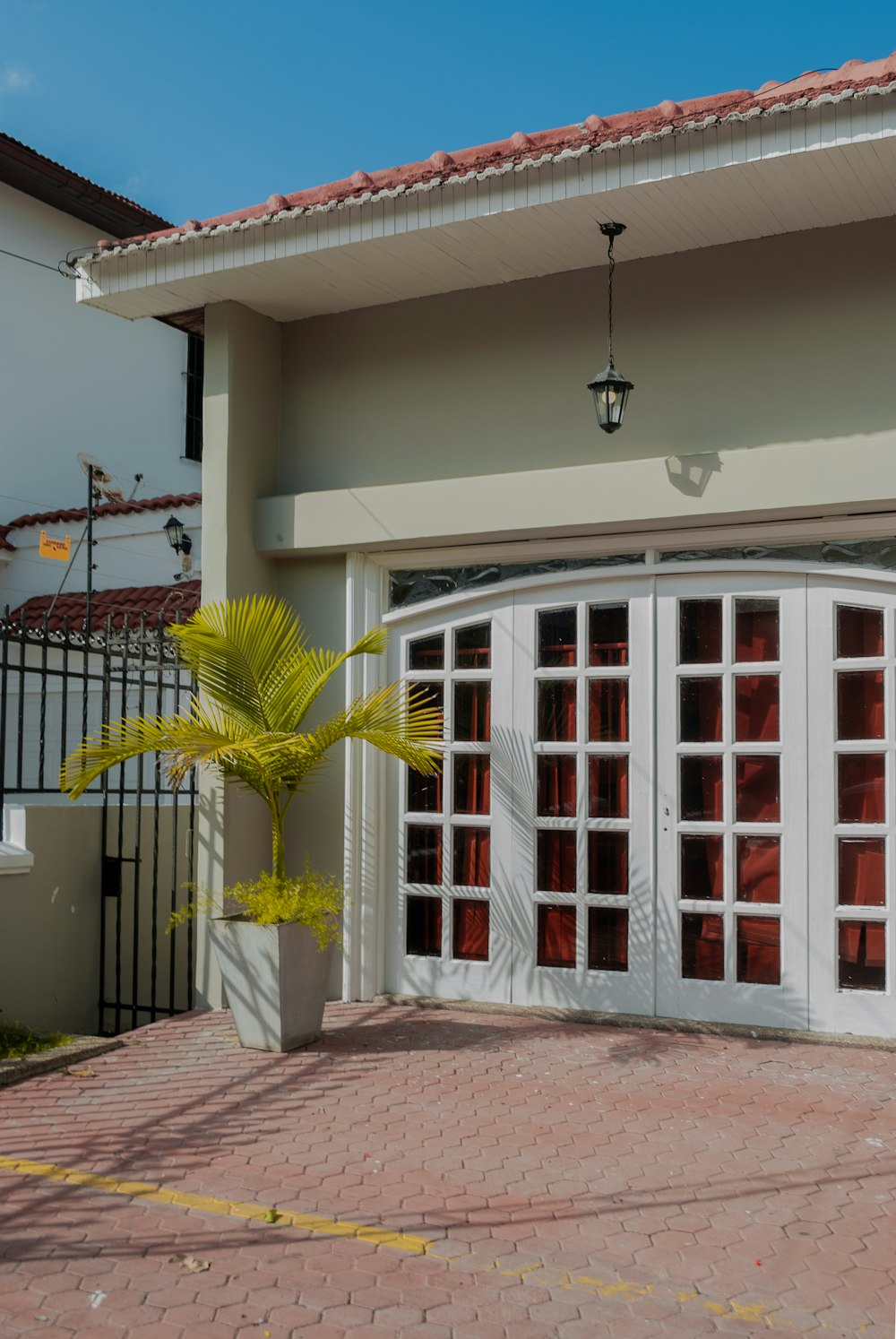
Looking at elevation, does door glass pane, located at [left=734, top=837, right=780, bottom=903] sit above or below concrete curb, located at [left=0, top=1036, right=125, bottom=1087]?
above

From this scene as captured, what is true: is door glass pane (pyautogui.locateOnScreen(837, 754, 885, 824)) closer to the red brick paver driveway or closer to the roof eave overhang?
the red brick paver driveway

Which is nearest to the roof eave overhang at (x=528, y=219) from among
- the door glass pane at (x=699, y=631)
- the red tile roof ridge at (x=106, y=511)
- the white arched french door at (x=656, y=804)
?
the white arched french door at (x=656, y=804)

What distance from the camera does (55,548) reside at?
13281mm

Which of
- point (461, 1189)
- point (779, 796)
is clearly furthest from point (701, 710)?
point (461, 1189)

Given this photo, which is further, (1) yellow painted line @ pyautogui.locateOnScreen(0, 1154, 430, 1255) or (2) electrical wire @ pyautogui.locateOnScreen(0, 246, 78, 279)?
(2) electrical wire @ pyautogui.locateOnScreen(0, 246, 78, 279)

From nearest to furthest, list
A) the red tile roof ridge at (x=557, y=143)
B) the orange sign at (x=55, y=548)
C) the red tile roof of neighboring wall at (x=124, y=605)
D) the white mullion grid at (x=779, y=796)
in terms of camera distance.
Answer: the red tile roof ridge at (x=557, y=143), the white mullion grid at (x=779, y=796), the red tile roof of neighboring wall at (x=124, y=605), the orange sign at (x=55, y=548)

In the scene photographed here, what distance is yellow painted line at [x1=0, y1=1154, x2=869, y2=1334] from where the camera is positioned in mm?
3695

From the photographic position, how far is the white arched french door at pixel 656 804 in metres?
6.61

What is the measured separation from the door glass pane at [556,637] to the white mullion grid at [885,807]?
1544 mm

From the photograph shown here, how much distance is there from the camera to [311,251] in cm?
717

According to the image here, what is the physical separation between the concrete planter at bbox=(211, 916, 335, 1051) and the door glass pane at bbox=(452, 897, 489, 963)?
1125 mm

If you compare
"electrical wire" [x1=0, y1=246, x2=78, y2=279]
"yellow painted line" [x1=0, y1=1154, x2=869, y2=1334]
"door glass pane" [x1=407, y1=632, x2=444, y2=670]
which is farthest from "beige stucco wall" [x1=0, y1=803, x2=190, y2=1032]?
"electrical wire" [x1=0, y1=246, x2=78, y2=279]

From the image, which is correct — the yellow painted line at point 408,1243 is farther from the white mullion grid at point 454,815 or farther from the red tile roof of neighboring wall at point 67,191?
the red tile roof of neighboring wall at point 67,191

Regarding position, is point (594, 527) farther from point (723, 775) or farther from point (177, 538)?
point (177, 538)
